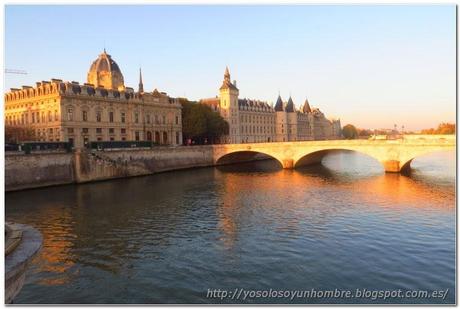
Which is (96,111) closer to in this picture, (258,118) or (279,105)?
(258,118)

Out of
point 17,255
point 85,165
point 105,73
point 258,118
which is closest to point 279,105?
point 258,118

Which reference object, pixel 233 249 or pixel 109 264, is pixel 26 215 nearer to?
pixel 109 264

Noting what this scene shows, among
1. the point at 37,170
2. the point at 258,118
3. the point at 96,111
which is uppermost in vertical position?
the point at 258,118

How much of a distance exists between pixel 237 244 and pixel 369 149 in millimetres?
36708

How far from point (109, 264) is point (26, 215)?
1393 centimetres

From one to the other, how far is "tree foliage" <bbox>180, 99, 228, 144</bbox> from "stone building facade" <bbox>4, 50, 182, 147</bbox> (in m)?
3.31

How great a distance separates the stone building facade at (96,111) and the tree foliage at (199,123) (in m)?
3.31

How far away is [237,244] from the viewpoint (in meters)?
20.8

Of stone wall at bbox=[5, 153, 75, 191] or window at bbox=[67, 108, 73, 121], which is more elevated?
window at bbox=[67, 108, 73, 121]

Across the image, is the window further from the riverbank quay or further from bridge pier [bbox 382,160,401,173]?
the riverbank quay

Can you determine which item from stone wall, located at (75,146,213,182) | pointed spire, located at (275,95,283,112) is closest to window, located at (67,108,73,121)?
stone wall, located at (75,146,213,182)

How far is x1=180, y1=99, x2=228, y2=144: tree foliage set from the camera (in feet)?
276

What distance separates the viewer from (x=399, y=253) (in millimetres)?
18766

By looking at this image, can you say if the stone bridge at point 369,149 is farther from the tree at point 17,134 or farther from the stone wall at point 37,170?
the tree at point 17,134
